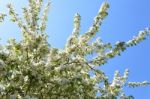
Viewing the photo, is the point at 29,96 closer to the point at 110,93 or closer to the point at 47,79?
the point at 47,79

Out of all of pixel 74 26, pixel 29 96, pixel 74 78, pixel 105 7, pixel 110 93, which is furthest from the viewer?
pixel 74 26

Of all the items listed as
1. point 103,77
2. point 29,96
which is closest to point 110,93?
point 103,77

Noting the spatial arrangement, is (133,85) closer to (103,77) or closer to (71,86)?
(103,77)

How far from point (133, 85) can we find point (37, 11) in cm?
494

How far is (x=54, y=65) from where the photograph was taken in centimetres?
1439

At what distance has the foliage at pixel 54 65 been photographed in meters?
13.6

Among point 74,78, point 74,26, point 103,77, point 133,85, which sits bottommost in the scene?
point 74,78

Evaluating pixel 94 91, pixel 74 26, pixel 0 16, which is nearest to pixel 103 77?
pixel 94 91

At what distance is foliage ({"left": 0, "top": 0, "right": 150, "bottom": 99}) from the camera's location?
13578mm

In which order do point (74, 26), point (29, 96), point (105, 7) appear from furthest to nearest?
point (74, 26) → point (105, 7) → point (29, 96)

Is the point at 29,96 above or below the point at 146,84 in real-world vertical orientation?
below

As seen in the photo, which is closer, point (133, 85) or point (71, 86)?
point (71, 86)

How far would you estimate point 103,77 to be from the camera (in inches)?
605

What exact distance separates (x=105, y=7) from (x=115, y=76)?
3.84 meters
